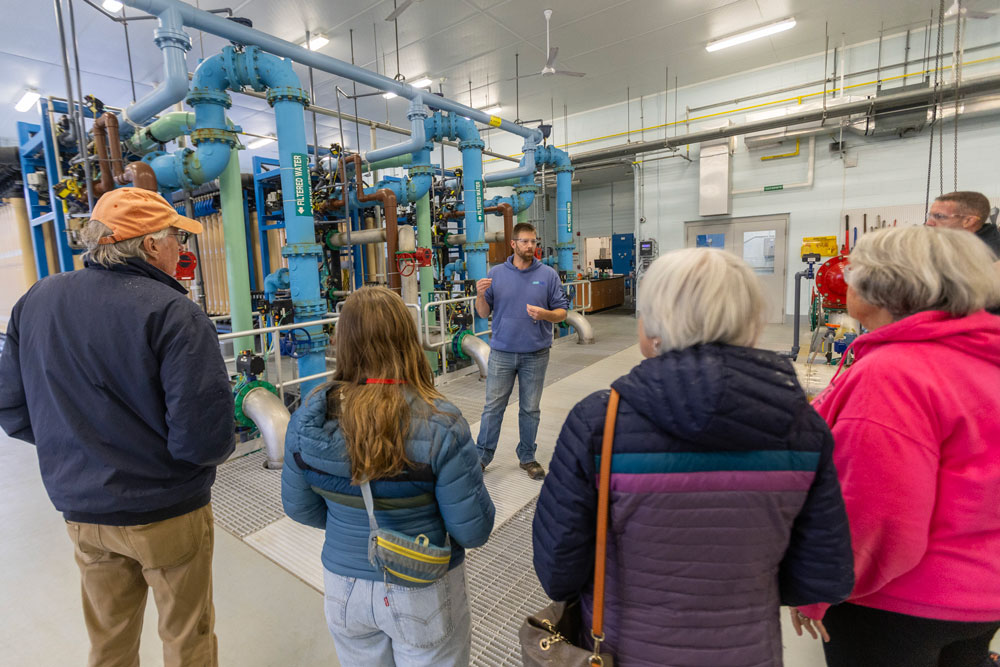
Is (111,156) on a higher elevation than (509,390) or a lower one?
higher

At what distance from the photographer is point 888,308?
1149 millimetres

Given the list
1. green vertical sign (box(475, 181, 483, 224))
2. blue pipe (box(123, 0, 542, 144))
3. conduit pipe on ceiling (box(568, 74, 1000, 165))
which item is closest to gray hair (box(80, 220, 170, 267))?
blue pipe (box(123, 0, 542, 144))

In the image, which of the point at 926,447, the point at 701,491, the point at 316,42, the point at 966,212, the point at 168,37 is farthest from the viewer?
the point at 316,42

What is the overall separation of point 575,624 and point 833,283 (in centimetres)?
427

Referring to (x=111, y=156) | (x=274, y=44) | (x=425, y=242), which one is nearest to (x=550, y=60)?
(x=425, y=242)

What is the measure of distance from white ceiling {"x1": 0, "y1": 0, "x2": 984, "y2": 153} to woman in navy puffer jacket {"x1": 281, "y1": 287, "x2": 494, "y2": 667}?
671cm

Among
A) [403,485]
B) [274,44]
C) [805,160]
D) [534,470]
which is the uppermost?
[274,44]

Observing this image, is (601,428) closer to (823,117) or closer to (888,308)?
(888,308)

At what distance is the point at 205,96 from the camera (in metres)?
4.27

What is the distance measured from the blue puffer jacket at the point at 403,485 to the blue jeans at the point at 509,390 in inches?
81.8

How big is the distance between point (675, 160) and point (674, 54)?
2.51 m

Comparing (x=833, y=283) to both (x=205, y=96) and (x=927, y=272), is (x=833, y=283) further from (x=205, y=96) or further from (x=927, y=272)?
(x=205, y=96)

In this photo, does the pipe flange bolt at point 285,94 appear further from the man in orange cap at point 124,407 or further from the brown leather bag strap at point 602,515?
the brown leather bag strap at point 602,515

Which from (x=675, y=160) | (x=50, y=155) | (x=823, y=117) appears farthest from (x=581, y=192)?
(x=50, y=155)
